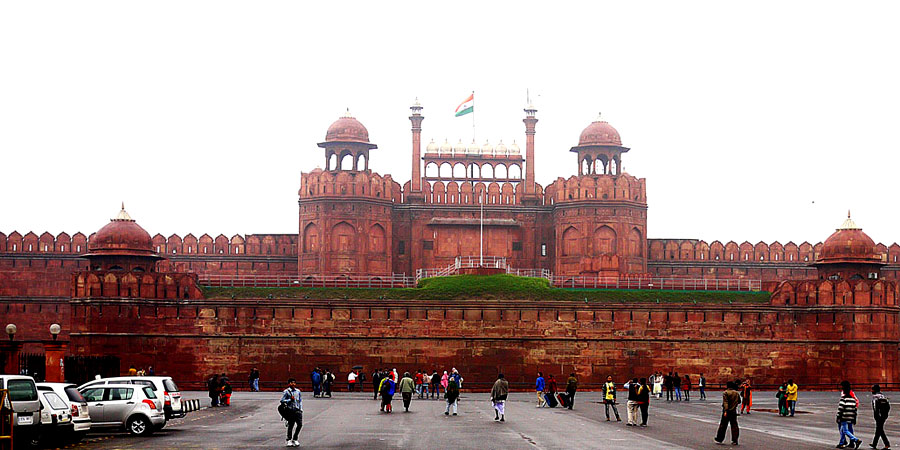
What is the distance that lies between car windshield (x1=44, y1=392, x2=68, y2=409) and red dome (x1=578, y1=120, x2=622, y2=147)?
42.5 meters

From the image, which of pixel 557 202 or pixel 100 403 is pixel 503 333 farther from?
pixel 100 403

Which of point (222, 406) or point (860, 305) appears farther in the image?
point (860, 305)

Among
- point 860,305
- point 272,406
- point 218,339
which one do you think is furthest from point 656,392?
point 218,339

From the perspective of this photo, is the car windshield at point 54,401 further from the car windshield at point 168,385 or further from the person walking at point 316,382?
the person walking at point 316,382

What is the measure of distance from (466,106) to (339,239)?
10084 millimetres

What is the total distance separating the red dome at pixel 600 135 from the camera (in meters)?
62.2

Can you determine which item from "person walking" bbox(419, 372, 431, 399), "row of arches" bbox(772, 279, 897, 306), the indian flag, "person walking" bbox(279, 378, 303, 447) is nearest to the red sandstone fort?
"row of arches" bbox(772, 279, 897, 306)

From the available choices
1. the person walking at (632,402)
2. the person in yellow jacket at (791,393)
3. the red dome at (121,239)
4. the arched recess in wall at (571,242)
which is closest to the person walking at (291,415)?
the person walking at (632,402)

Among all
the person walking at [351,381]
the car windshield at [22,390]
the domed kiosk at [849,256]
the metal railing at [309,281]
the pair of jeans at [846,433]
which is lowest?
the person walking at [351,381]

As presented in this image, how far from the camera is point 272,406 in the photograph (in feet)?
121

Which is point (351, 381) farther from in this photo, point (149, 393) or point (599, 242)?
point (149, 393)

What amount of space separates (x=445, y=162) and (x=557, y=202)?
6.82 meters

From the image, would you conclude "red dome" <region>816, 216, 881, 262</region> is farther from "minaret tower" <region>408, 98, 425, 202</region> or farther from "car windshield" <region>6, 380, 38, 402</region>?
"car windshield" <region>6, 380, 38, 402</region>

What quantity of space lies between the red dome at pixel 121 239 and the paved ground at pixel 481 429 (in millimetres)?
16837
